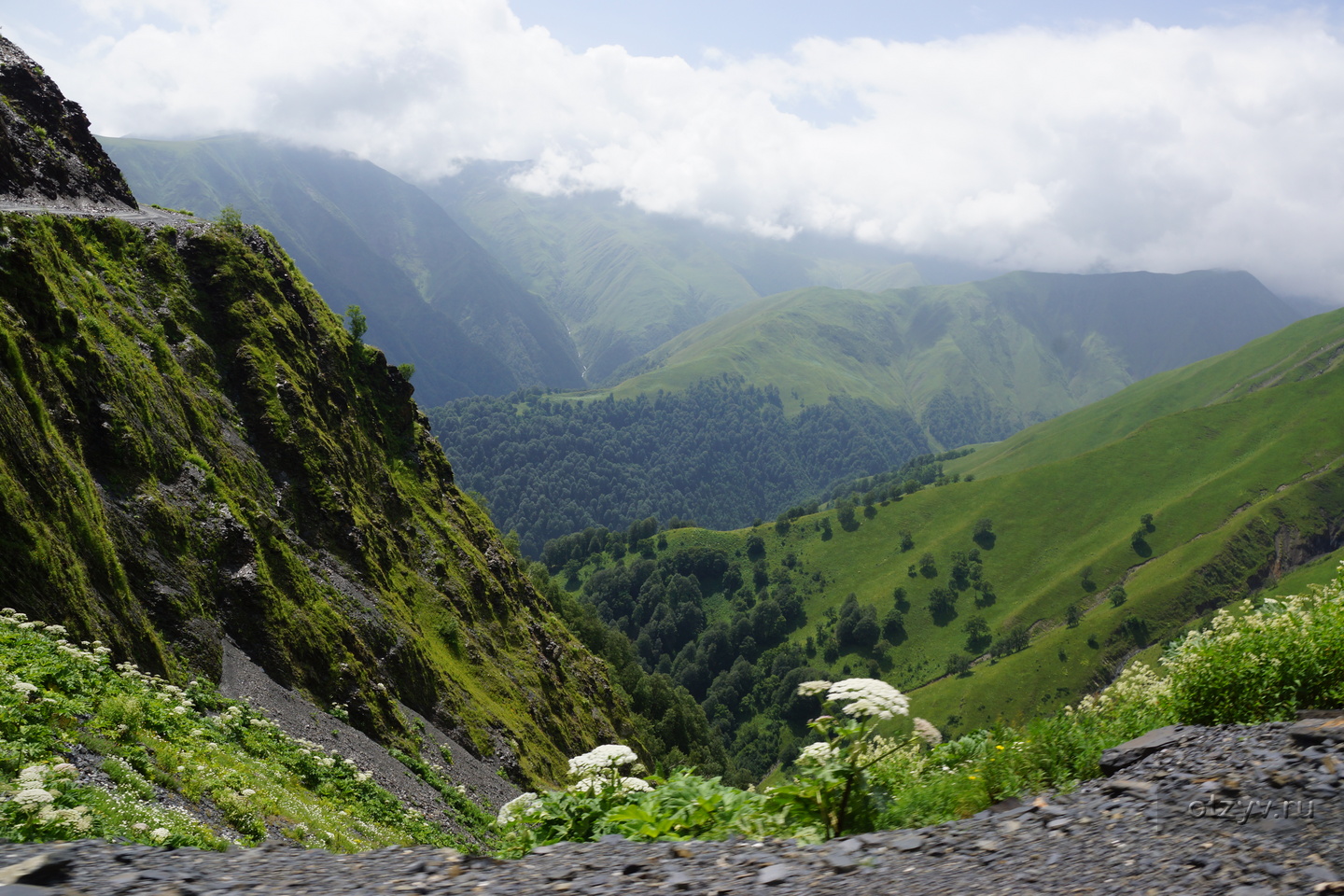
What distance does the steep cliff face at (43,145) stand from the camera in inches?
1927

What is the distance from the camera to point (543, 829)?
9953 millimetres

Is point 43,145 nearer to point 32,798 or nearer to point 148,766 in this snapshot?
point 148,766

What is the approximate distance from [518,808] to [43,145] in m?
65.1

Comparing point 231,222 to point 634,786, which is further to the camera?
point 231,222

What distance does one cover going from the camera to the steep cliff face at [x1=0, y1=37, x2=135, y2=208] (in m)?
48.9

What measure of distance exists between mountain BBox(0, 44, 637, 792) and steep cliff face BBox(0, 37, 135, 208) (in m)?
0.37

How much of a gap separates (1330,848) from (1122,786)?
87.0 inches

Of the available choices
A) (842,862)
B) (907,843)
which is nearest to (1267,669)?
(907,843)

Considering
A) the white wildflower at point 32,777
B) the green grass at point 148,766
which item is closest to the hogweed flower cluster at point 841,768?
the green grass at point 148,766

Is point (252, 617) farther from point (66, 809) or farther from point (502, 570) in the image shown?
point (502, 570)

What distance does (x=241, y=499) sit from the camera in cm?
3831

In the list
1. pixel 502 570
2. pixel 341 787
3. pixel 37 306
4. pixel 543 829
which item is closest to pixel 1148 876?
pixel 543 829

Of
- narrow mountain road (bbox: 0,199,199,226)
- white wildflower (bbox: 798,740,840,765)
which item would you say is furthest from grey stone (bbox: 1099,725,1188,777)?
narrow mountain road (bbox: 0,199,199,226)

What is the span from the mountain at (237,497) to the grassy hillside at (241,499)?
131 mm
